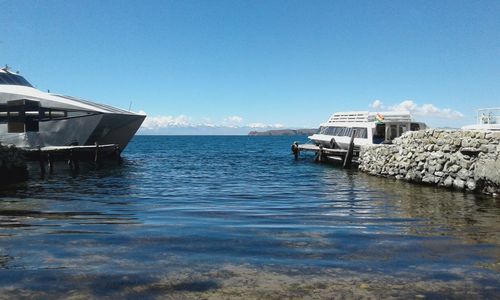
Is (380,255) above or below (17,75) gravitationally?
below

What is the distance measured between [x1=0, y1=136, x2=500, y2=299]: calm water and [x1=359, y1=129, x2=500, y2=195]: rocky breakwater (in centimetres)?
192

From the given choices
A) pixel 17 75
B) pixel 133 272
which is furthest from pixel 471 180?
pixel 17 75

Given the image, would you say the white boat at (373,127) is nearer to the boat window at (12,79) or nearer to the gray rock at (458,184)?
the gray rock at (458,184)

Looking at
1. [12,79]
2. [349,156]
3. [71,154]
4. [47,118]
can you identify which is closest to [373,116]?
[349,156]

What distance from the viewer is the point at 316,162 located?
124ft

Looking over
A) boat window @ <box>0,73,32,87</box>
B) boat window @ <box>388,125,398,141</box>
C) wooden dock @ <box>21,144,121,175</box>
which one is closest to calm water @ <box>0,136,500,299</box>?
wooden dock @ <box>21,144,121,175</box>

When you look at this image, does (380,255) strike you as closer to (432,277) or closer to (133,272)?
(432,277)

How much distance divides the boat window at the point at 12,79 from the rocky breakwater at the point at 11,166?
17575 millimetres

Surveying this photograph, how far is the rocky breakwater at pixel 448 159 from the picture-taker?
15492mm

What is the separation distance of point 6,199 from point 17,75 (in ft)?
92.8

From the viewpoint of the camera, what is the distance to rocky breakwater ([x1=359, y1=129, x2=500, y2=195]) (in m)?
15.5

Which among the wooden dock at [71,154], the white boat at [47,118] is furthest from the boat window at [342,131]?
the wooden dock at [71,154]

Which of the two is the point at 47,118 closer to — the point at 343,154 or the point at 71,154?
the point at 71,154

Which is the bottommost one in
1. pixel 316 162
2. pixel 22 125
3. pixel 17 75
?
pixel 316 162
